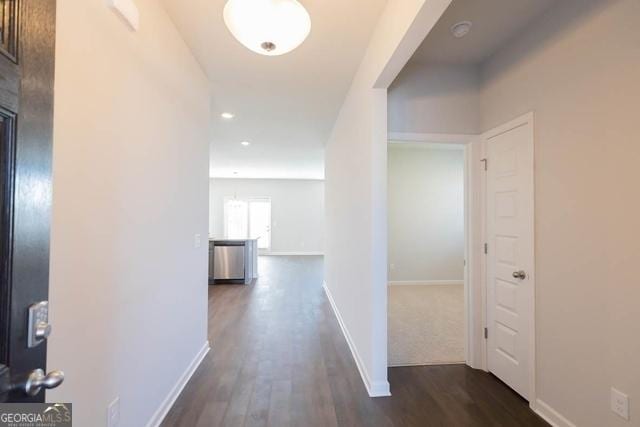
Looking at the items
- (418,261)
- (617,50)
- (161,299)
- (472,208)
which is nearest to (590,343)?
(472,208)

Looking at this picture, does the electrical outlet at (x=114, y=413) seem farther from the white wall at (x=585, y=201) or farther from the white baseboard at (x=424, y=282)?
the white baseboard at (x=424, y=282)

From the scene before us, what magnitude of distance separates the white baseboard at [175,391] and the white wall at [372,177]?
1.40 meters

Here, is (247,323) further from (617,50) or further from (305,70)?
(617,50)

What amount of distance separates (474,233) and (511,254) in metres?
0.36

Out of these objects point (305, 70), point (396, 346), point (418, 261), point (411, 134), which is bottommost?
point (396, 346)

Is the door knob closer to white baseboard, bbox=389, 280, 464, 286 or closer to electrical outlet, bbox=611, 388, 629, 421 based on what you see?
electrical outlet, bbox=611, 388, 629, 421

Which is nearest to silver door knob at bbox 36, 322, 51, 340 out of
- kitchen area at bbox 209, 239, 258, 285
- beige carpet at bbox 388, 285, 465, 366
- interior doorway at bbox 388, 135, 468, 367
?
beige carpet at bbox 388, 285, 465, 366

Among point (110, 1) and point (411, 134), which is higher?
point (110, 1)

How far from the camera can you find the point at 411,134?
246 cm

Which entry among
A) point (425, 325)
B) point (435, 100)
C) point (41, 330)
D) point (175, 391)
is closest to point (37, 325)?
point (41, 330)

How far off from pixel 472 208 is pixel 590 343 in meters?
1.20

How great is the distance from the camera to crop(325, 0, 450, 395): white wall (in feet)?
5.02

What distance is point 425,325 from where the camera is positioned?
3.39 m

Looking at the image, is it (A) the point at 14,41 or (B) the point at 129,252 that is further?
(B) the point at 129,252
